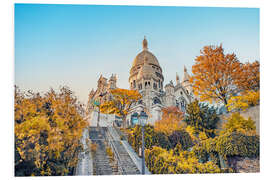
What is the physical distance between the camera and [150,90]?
9117 millimetres

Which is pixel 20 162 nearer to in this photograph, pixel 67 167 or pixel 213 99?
pixel 67 167

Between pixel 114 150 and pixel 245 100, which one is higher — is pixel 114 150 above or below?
below

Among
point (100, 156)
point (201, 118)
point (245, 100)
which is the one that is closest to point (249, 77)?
point (245, 100)

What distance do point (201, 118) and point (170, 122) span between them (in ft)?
3.42

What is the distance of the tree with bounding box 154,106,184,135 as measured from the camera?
696 cm

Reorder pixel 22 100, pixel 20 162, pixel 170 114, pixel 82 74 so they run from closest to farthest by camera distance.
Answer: pixel 20 162 → pixel 22 100 → pixel 82 74 → pixel 170 114

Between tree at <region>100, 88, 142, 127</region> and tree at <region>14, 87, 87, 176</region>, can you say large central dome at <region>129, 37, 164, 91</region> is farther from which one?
tree at <region>14, 87, 87, 176</region>

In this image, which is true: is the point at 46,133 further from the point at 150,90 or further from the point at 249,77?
the point at 249,77

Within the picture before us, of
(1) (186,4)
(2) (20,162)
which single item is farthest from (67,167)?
(1) (186,4)

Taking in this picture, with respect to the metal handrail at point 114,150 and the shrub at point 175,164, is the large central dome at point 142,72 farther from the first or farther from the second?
the shrub at point 175,164

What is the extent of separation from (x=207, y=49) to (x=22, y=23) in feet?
19.5

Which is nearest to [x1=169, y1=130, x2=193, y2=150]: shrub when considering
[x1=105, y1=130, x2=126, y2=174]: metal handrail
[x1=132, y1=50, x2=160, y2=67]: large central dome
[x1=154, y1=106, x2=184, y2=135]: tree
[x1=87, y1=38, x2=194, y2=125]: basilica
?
[x1=154, y1=106, x2=184, y2=135]: tree

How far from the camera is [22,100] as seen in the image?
19.2 feet

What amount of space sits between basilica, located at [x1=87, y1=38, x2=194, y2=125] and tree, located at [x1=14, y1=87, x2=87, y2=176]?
0.82 m
